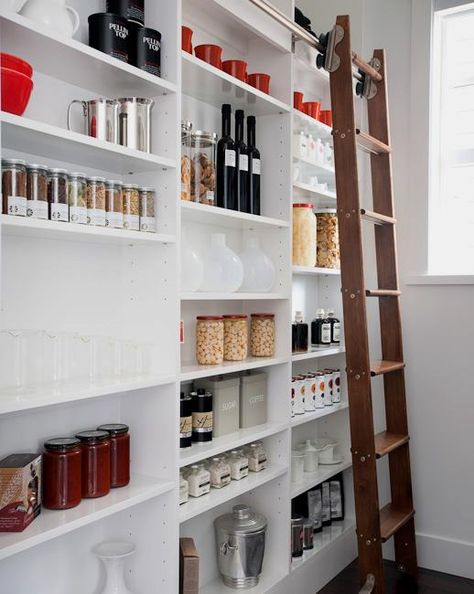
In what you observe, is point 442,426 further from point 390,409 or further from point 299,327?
point 299,327

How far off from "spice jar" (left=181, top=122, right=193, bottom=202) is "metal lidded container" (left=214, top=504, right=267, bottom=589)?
4.07 feet

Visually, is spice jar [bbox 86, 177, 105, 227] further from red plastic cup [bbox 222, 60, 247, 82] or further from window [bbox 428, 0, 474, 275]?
window [bbox 428, 0, 474, 275]

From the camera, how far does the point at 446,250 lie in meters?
3.18

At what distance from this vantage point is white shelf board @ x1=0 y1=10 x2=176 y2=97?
1.56 m

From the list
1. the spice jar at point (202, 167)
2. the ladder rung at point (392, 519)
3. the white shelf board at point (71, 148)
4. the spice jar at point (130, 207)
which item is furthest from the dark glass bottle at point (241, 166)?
the ladder rung at point (392, 519)

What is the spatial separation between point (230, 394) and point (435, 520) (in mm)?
1361

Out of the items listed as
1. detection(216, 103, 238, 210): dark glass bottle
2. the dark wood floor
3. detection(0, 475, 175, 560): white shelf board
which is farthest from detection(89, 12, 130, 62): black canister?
the dark wood floor

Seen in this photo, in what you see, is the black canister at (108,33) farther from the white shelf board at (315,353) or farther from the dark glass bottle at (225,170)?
the white shelf board at (315,353)

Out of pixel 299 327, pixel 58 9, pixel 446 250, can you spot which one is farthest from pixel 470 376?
pixel 58 9

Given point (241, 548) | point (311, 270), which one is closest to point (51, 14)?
point (311, 270)

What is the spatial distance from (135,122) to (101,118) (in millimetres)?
102

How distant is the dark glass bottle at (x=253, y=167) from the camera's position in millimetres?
2480

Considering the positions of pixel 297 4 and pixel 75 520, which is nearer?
pixel 75 520

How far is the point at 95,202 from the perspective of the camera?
1.79 m
